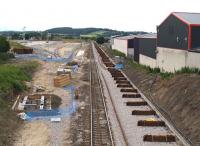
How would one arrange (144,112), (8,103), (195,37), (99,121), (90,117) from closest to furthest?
(99,121) → (90,117) → (144,112) → (8,103) → (195,37)

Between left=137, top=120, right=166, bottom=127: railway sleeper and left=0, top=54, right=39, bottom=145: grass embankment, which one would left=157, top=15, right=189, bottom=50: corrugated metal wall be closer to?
left=137, top=120, right=166, bottom=127: railway sleeper

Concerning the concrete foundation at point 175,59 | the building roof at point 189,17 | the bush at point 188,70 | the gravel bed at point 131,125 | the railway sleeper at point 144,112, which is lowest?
the gravel bed at point 131,125

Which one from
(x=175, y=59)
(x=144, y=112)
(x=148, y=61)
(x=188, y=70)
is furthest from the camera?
(x=148, y=61)

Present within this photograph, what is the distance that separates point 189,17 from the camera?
36.4 metres

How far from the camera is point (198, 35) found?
3309cm

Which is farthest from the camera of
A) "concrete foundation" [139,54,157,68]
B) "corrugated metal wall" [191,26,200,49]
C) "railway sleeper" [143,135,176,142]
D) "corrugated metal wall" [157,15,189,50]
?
"concrete foundation" [139,54,157,68]

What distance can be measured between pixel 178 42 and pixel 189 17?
272cm

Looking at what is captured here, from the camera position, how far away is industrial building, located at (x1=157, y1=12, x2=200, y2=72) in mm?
32812

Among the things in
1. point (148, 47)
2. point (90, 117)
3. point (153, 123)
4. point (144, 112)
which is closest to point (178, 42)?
point (144, 112)

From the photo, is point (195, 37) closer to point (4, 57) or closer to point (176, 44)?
point (176, 44)

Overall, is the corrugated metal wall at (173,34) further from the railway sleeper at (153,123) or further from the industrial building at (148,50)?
the railway sleeper at (153,123)

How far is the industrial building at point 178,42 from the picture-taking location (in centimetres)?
3281

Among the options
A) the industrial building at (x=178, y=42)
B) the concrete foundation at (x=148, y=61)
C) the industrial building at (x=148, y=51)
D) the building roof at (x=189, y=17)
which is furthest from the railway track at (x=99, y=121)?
the industrial building at (x=148, y=51)

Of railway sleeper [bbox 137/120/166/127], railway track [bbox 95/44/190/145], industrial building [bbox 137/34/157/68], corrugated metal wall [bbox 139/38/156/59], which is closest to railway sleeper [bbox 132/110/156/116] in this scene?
railway track [bbox 95/44/190/145]
